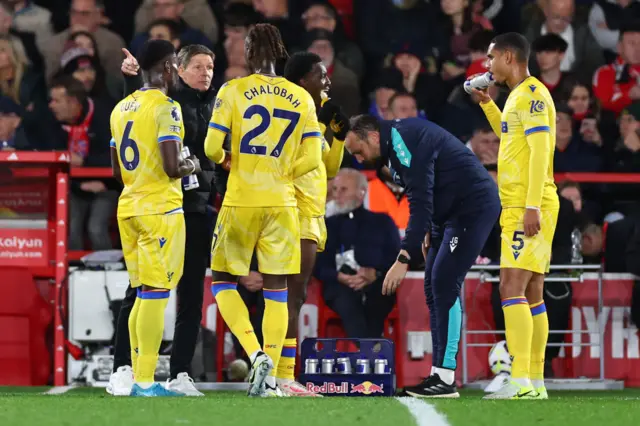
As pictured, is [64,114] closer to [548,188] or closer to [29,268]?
[29,268]

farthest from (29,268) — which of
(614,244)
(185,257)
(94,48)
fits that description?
(614,244)

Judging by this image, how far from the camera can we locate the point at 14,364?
9695mm

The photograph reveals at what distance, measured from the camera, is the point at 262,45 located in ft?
23.5

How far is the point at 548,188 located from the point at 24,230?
4.50 metres

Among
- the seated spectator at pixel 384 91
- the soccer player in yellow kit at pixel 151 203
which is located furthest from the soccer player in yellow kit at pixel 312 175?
the seated spectator at pixel 384 91

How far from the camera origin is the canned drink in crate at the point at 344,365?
26.1 ft

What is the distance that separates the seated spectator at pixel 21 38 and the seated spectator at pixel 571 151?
207 inches

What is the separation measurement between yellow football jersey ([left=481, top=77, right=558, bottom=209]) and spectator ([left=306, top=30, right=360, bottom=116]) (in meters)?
4.94

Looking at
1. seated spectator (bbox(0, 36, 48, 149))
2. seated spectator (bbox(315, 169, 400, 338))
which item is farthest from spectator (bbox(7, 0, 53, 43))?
seated spectator (bbox(315, 169, 400, 338))

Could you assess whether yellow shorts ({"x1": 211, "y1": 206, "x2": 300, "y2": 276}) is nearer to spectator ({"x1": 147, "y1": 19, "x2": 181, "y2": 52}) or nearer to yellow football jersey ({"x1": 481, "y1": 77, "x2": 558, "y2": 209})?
yellow football jersey ({"x1": 481, "y1": 77, "x2": 558, "y2": 209})

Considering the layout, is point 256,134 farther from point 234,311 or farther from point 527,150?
point 527,150

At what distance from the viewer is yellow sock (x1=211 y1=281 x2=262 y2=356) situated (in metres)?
7.01

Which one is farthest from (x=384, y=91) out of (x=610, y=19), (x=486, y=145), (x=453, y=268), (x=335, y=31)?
(x=453, y=268)

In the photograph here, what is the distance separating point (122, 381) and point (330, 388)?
1309mm
